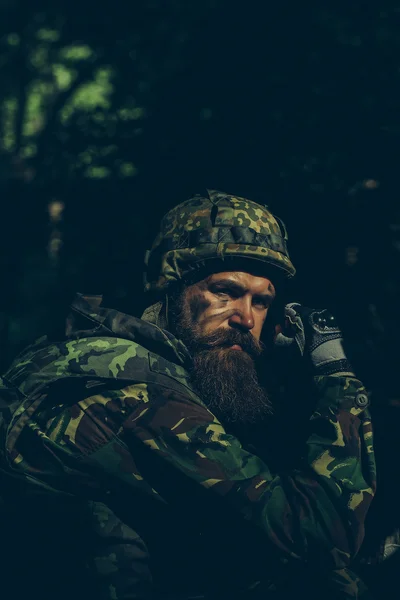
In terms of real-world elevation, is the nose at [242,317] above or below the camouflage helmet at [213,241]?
below

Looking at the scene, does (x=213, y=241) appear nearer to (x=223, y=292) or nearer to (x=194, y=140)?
(x=223, y=292)

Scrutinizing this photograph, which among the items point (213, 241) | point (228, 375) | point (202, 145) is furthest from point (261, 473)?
point (202, 145)

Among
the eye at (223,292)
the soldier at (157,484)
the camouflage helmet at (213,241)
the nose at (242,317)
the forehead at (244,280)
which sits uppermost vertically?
the camouflage helmet at (213,241)

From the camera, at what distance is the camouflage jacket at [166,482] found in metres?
3.12

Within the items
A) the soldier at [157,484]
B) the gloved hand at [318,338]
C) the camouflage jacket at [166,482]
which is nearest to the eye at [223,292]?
the gloved hand at [318,338]

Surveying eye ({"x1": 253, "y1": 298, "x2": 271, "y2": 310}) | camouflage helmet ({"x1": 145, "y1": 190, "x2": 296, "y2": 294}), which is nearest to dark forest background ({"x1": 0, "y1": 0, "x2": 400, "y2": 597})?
eye ({"x1": 253, "y1": 298, "x2": 271, "y2": 310})

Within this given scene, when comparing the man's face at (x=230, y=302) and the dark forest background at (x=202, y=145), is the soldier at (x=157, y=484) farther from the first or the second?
the dark forest background at (x=202, y=145)

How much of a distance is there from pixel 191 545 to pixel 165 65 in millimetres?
4524

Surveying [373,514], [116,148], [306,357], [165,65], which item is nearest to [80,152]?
[116,148]

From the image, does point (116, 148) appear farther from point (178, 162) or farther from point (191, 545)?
point (191, 545)

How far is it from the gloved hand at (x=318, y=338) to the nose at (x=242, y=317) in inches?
8.3

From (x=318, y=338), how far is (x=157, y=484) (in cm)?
112

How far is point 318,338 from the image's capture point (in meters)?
3.78

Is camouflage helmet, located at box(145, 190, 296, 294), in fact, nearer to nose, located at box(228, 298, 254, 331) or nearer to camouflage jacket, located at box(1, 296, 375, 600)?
nose, located at box(228, 298, 254, 331)
